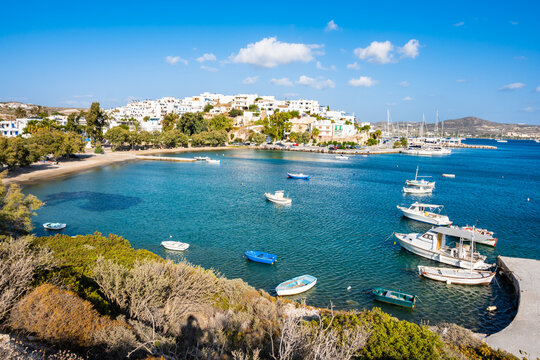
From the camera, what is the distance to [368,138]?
465 feet

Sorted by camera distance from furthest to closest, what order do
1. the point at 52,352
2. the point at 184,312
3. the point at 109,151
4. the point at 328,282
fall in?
the point at 109,151 → the point at 328,282 → the point at 184,312 → the point at 52,352

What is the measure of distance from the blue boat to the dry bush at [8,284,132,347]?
1362 centimetres

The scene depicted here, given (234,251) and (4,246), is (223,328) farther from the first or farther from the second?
(234,251)

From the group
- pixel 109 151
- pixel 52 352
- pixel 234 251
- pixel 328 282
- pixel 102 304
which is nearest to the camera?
pixel 52 352

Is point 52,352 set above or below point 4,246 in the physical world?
below

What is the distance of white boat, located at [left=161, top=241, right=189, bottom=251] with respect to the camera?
23.8 m

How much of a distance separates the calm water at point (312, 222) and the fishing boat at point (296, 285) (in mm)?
562

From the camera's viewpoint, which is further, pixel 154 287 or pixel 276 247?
pixel 276 247

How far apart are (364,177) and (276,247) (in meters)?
40.8

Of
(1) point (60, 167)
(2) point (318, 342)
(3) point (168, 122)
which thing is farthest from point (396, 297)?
(3) point (168, 122)

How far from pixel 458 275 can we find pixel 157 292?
18.9m

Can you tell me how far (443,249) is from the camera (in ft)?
79.5

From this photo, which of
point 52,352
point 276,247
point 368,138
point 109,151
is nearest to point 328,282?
point 276,247

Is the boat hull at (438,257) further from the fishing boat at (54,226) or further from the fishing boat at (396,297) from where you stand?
the fishing boat at (54,226)
